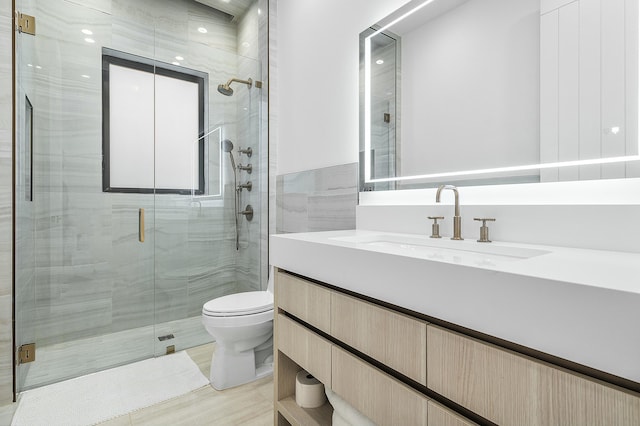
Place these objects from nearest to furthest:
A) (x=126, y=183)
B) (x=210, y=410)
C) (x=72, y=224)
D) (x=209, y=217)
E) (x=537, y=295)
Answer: (x=537, y=295) → (x=210, y=410) → (x=72, y=224) → (x=126, y=183) → (x=209, y=217)

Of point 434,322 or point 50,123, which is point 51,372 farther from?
point 434,322

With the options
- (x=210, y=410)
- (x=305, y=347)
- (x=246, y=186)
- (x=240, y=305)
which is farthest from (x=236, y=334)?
(x=246, y=186)

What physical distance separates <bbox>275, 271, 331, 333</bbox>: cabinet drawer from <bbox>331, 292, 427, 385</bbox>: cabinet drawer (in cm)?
4

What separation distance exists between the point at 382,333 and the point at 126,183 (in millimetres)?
1945

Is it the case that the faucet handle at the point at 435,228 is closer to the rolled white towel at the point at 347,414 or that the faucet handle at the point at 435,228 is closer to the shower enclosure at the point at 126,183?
the rolled white towel at the point at 347,414

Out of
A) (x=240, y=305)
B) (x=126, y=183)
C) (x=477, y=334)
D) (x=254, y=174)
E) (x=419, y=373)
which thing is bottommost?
(x=240, y=305)

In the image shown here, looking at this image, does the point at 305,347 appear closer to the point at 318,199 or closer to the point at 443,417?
the point at 443,417

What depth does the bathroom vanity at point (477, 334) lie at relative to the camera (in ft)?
1.51

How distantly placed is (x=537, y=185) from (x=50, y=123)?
8.05 feet

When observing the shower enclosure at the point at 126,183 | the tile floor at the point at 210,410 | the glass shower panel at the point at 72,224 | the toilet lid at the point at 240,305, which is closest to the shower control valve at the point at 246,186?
the shower enclosure at the point at 126,183

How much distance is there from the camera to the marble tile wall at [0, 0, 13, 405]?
62.9 inches

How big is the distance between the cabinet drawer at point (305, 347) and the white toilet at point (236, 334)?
0.42m

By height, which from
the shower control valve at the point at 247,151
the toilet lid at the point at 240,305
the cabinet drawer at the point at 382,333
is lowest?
the toilet lid at the point at 240,305

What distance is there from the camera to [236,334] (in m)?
1.69
